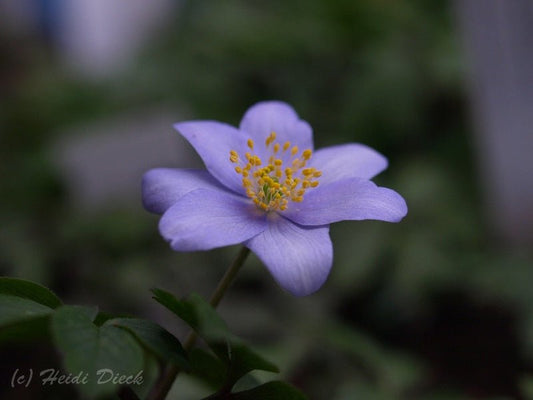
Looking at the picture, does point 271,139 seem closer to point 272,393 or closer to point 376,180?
point 272,393

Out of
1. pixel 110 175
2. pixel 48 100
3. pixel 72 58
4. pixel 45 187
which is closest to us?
pixel 110 175

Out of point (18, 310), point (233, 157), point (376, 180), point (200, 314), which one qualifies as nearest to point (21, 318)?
point (18, 310)

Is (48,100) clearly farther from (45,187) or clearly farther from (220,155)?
(220,155)

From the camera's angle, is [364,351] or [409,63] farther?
[409,63]

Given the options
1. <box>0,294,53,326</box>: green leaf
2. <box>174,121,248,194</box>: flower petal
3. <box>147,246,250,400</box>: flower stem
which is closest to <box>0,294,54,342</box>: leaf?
<box>0,294,53,326</box>: green leaf

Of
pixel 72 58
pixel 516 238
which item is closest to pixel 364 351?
pixel 516 238

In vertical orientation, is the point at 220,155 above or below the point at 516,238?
above
